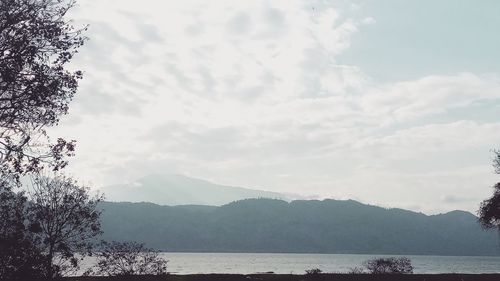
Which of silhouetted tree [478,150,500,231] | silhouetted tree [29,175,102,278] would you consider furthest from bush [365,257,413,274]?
silhouetted tree [29,175,102,278]

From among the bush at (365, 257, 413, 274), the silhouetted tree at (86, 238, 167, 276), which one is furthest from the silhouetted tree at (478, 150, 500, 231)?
the silhouetted tree at (86, 238, 167, 276)

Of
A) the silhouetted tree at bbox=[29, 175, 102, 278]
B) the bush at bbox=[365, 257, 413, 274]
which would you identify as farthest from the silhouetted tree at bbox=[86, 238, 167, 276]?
the bush at bbox=[365, 257, 413, 274]

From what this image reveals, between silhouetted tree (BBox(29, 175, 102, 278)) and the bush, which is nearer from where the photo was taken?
silhouetted tree (BBox(29, 175, 102, 278))

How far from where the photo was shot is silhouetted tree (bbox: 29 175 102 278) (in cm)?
4019

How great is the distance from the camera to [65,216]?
4216 centimetres

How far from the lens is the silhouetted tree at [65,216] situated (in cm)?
4019

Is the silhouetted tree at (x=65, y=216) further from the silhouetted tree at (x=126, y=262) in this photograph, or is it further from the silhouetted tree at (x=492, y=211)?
the silhouetted tree at (x=492, y=211)

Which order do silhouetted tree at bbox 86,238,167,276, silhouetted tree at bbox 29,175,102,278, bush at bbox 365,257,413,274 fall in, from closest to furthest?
silhouetted tree at bbox 29,175,102,278
silhouetted tree at bbox 86,238,167,276
bush at bbox 365,257,413,274

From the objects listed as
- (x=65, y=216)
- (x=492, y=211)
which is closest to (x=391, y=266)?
(x=492, y=211)

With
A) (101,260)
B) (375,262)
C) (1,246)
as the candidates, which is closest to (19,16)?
(1,246)

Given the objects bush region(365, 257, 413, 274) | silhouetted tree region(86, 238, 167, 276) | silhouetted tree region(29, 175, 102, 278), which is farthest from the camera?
bush region(365, 257, 413, 274)

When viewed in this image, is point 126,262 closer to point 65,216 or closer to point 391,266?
point 65,216

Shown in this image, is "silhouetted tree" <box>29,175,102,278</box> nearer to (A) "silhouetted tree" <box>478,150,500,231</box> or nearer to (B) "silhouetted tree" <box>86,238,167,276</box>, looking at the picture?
(B) "silhouetted tree" <box>86,238,167,276</box>

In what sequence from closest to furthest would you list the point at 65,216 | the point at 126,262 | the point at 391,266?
the point at 65,216 → the point at 126,262 → the point at 391,266
